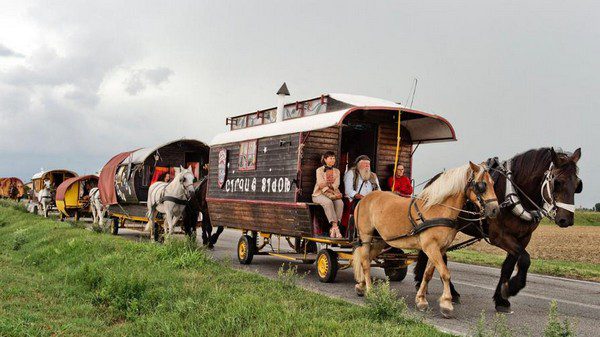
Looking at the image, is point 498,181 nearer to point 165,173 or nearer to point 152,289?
point 152,289

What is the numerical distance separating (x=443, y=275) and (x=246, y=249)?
6.67 m

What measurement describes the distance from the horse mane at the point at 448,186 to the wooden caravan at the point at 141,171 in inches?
469

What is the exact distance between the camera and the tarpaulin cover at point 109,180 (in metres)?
21.4

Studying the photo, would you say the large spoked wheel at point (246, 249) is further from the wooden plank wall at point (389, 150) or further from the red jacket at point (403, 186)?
the red jacket at point (403, 186)

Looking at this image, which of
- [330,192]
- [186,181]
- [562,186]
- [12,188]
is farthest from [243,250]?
[12,188]

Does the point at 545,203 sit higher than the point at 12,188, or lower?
higher

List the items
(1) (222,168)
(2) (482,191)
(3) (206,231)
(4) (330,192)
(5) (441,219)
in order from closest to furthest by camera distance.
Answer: (2) (482,191), (5) (441,219), (4) (330,192), (1) (222,168), (3) (206,231)

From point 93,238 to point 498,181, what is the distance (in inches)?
436

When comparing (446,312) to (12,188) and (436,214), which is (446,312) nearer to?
(436,214)

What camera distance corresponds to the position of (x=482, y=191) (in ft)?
25.7

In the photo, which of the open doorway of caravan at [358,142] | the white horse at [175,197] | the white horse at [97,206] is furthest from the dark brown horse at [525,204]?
the white horse at [97,206]

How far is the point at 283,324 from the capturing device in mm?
6691

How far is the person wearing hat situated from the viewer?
1067 cm

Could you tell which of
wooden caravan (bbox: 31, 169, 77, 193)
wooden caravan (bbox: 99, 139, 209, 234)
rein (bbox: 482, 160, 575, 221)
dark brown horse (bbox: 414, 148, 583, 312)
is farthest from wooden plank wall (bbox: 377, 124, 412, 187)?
wooden caravan (bbox: 31, 169, 77, 193)
